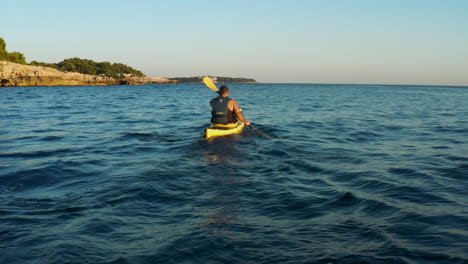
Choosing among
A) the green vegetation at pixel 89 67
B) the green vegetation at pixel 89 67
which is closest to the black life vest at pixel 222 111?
the green vegetation at pixel 89 67

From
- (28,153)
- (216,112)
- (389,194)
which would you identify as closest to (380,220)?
(389,194)

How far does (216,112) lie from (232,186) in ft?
19.0

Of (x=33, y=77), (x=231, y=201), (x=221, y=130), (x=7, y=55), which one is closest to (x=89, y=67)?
(x=7, y=55)

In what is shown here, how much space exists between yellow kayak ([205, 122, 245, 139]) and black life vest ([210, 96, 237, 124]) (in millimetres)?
183

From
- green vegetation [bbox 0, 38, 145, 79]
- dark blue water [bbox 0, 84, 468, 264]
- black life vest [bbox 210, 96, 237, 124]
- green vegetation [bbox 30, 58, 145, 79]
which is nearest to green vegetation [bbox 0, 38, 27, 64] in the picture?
green vegetation [bbox 0, 38, 145, 79]

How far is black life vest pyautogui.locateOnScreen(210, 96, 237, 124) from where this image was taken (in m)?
12.4

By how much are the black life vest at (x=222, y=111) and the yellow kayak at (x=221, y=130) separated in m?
0.18

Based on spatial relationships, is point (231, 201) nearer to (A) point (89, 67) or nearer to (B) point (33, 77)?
(B) point (33, 77)

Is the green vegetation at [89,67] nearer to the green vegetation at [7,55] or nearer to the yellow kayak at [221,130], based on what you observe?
the green vegetation at [7,55]

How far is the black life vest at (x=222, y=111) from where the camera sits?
12359 millimetres

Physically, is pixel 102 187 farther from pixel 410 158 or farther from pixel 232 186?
pixel 410 158

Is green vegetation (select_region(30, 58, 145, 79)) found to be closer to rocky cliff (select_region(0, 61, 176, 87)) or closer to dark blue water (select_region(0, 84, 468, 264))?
rocky cliff (select_region(0, 61, 176, 87))

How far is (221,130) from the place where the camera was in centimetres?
1238

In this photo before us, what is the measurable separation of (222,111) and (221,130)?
69cm
